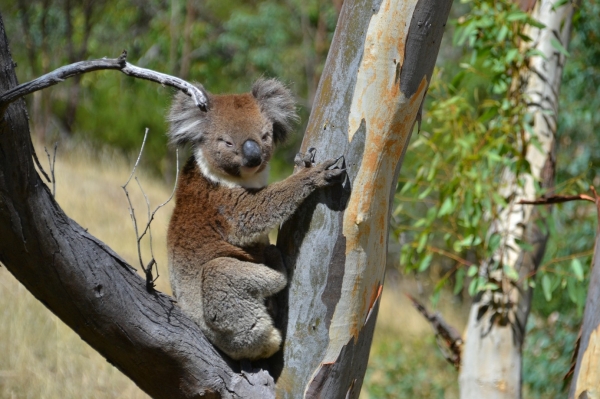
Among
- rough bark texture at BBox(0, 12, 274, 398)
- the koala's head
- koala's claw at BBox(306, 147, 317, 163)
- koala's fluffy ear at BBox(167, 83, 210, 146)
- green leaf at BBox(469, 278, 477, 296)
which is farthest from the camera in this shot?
green leaf at BBox(469, 278, 477, 296)

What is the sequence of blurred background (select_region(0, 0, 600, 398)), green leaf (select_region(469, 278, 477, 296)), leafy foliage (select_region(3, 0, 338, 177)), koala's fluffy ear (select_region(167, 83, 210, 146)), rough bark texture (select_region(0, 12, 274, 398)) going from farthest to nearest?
1. leafy foliage (select_region(3, 0, 338, 177))
2. blurred background (select_region(0, 0, 600, 398))
3. green leaf (select_region(469, 278, 477, 296))
4. koala's fluffy ear (select_region(167, 83, 210, 146))
5. rough bark texture (select_region(0, 12, 274, 398))

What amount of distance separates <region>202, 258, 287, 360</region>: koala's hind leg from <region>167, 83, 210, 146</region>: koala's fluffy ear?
27.1 inches

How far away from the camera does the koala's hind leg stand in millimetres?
2484

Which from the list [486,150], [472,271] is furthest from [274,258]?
[486,150]

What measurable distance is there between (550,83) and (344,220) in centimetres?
257

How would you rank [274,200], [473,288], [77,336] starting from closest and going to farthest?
[274,200] < [473,288] < [77,336]

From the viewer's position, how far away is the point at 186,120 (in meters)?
3.03

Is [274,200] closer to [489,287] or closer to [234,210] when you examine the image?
[234,210]

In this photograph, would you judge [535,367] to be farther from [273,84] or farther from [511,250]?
[273,84]

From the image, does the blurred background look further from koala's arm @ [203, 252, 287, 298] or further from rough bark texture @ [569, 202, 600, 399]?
rough bark texture @ [569, 202, 600, 399]

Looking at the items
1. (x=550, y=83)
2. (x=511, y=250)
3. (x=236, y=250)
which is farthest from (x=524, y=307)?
(x=236, y=250)

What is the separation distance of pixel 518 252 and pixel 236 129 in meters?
2.18

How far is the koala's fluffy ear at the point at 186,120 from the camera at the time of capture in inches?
118

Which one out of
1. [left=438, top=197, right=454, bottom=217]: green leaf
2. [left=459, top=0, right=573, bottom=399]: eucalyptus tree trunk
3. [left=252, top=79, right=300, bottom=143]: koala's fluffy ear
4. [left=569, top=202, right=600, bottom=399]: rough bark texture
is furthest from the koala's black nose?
[left=459, top=0, right=573, bottom=399]: eucalyptus tree trunk
